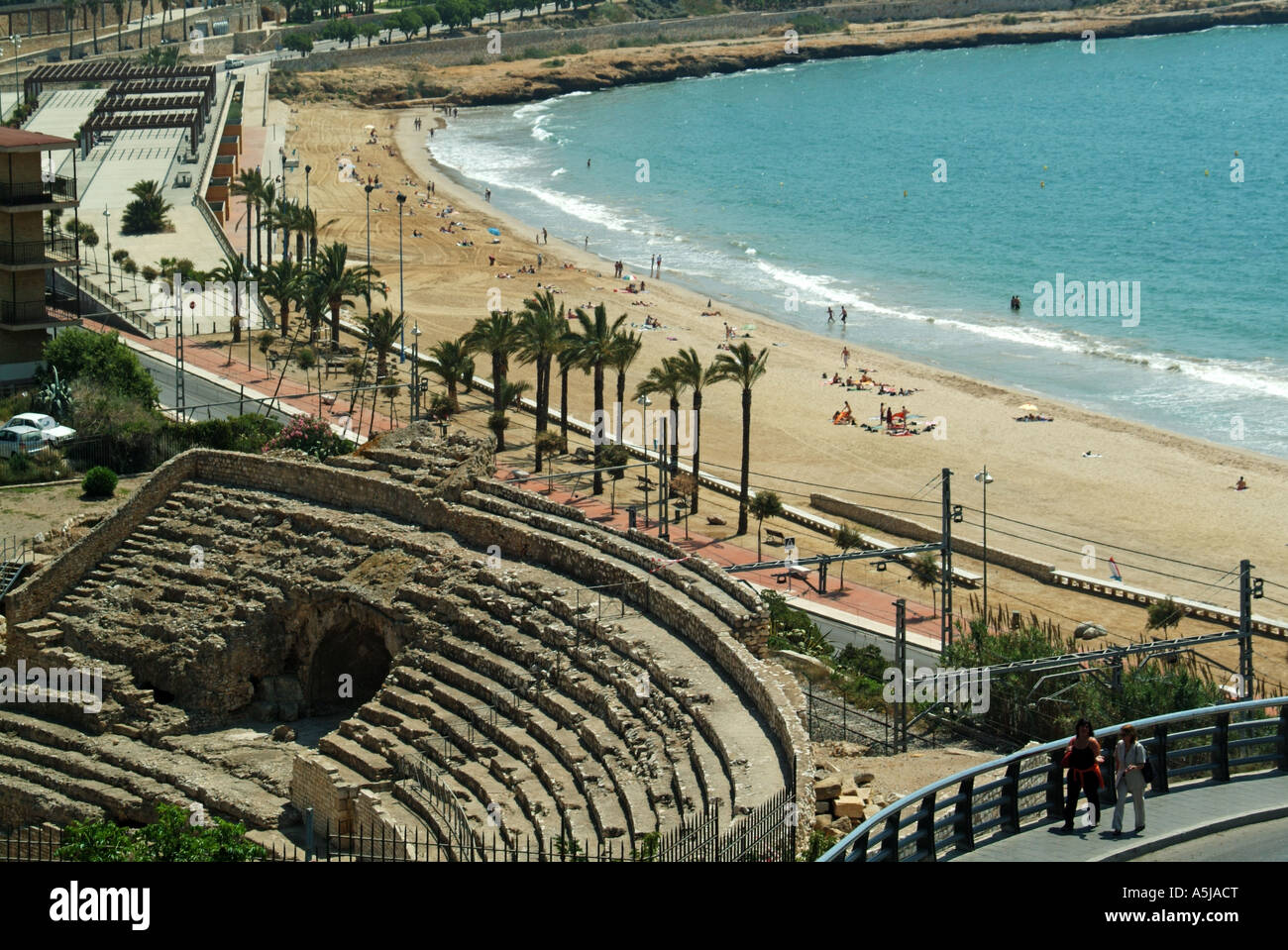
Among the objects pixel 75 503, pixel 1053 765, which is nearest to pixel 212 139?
pixel 75 503

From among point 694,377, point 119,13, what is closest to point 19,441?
point 694,377

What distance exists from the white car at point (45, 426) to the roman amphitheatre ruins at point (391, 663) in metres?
9.57

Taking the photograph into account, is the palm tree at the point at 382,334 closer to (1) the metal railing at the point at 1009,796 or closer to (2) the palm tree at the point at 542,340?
(2) the palm tree at the point at 542,340

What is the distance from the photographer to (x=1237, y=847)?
17.7 meters

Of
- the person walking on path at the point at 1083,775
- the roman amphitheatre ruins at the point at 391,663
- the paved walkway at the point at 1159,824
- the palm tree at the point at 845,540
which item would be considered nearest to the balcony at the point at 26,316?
the roman amphitheatre ruins at the point at 391,663

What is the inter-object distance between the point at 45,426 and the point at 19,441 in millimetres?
1116

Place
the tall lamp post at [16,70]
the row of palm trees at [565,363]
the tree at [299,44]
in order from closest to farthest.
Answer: the row of palm trees at [565,363] → the tall lamp post at [16,70] → the tree at [299,44]

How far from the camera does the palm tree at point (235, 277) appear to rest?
7512 cm

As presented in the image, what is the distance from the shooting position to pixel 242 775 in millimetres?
37312

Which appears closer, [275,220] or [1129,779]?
[1129,779]

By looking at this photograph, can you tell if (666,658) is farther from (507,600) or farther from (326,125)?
(326,125)

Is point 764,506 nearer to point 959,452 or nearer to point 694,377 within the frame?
point 694,377

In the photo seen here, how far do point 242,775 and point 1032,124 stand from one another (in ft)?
504
